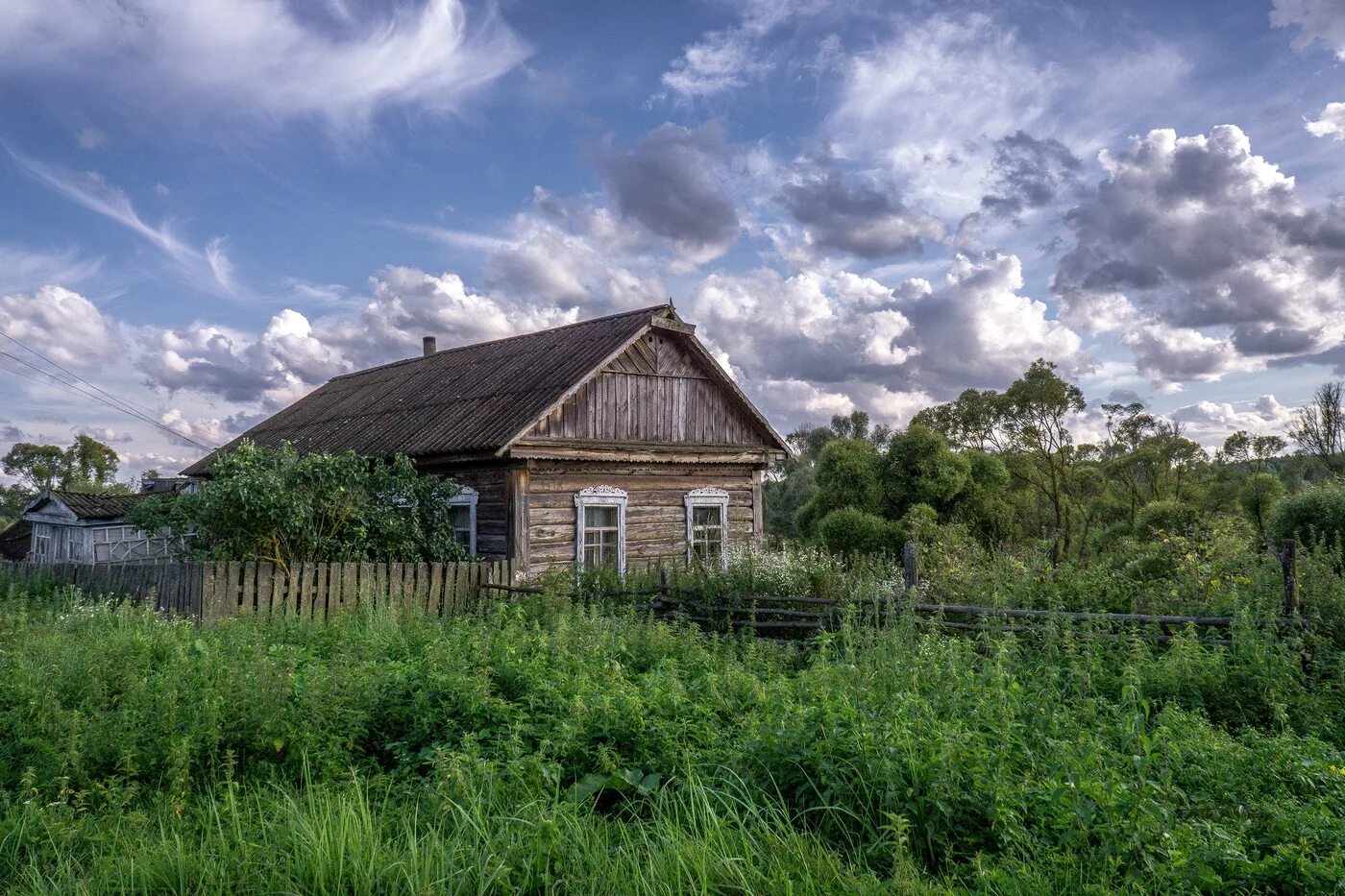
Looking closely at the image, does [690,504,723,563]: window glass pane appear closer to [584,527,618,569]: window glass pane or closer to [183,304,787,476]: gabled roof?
[584,527,618,569]: window glass pane

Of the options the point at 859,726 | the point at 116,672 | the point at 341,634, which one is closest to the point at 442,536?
the point at 341,634

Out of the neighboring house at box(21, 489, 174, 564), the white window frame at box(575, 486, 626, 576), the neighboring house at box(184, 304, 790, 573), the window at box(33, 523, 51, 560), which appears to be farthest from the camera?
the window at box(33, 523, 51, 560)

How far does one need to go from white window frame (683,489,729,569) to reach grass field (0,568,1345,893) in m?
10.2

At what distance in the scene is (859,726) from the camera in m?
4.23

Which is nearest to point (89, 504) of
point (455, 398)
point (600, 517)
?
point (455, 398)

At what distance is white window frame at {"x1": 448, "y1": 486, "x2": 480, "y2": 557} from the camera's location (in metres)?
15.3

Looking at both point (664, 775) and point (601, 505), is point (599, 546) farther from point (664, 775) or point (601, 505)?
point (664, 775)

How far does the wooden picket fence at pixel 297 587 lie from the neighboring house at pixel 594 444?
5.78ft

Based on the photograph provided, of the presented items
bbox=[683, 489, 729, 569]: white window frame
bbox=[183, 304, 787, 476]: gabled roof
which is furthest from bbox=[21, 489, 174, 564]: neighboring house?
bbox=[683, 489, 729, 569]: white window frame

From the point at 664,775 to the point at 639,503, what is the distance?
1184 cm

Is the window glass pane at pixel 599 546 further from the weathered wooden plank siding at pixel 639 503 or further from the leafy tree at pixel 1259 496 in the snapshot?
the leafy tree at pixel 1259 496

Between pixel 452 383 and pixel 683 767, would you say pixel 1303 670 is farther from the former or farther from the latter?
pixel 452 383

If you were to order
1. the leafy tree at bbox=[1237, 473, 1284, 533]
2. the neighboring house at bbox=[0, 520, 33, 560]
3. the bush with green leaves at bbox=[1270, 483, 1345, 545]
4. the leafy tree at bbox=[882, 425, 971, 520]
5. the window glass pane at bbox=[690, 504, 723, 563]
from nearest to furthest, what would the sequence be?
the bush with green leaves at bbox=[1270, 483, 1345, 545], the window glass pane at bbox=[690, 504, 723, 563], the leafy tree at bbox=[1237, 473, 1284, 533], the leafy tree at bbox=[882, 425, 971, 520], the neighboring house at bbox=[0, 520, 33, 560]

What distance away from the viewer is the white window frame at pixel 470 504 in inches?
602
